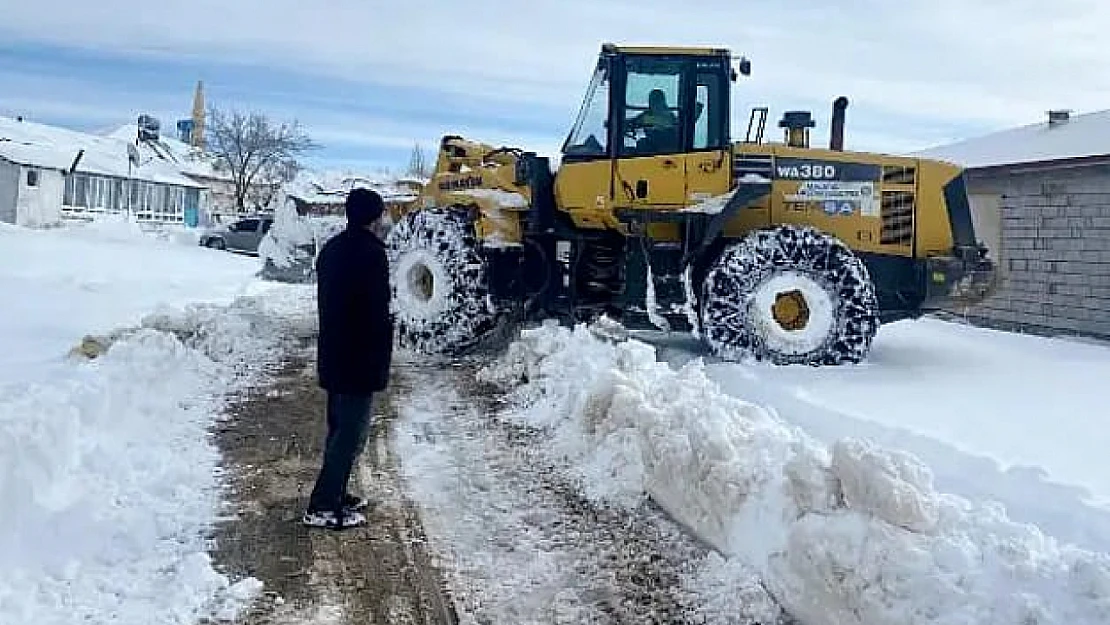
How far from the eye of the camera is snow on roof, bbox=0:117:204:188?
4178 cm

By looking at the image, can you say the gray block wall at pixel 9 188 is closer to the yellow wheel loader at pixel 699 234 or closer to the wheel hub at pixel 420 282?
the wheel hub at pixel 420 282

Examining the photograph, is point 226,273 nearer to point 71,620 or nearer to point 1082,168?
point 1082,168

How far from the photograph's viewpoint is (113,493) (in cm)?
554

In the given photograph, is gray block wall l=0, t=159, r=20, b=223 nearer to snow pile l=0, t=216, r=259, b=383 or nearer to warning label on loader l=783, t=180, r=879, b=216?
snow pile l=0, t=216, r=259, b=383

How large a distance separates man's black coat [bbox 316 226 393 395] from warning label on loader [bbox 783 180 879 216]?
563 centimetres

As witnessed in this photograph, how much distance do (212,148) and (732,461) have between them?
6520cm

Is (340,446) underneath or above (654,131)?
underneath

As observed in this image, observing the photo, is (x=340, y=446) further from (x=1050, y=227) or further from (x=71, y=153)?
(x=71, y=153)

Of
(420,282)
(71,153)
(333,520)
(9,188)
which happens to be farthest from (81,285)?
(71,153)

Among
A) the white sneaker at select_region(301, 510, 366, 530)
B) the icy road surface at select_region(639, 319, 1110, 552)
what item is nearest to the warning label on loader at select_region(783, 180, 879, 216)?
the icy road surface at select_region(639, 319, 1110, 552)

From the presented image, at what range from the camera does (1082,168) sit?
16219 millimetres

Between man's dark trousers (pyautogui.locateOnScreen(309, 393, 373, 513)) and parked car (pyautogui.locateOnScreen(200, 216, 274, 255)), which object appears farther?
parked car (pyautogui.locateOnScreen(200, 216, 274, 255))

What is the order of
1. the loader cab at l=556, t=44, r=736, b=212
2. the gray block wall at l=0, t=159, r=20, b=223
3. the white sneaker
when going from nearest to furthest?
the white sneaker
the loader cab at l=556, t=44, r=736, b=212
the gray block wall at l=0, t=159, r=20, b=223

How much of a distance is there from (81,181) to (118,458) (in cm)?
4255
